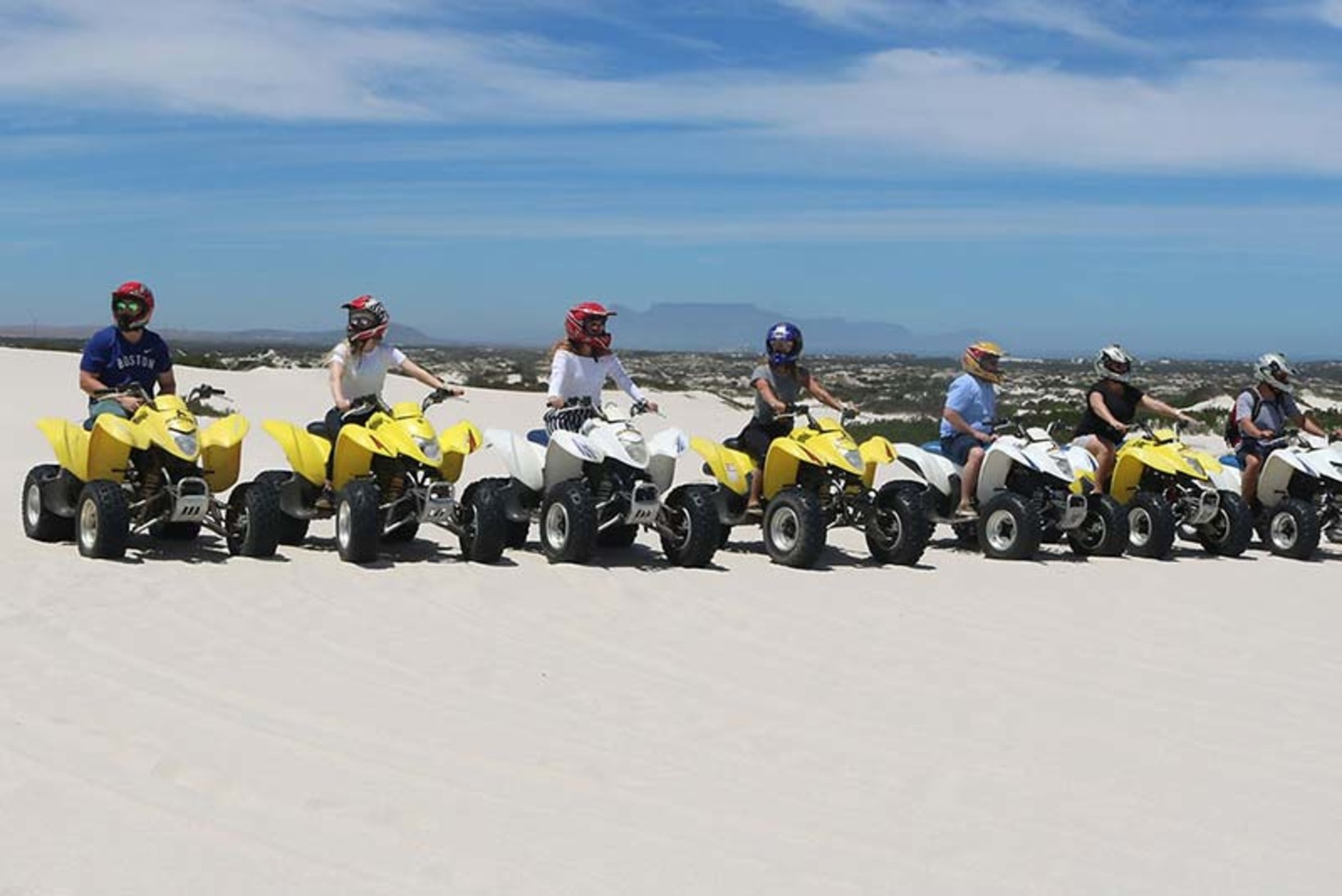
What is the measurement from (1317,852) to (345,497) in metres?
6.83

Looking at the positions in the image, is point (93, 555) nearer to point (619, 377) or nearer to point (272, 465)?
point (619, 377)

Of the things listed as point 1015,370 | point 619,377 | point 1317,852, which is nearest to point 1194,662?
point 1317,852

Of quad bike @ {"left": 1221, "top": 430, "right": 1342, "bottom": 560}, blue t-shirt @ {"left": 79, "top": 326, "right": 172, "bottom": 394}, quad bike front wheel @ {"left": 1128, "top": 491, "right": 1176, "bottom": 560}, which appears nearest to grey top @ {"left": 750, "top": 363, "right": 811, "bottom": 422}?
quad bike front wheel @ {"left": 1128, "top": 491, "right": 1176, "bottom": 560}

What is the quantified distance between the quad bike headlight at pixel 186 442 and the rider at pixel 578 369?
2.45 metres

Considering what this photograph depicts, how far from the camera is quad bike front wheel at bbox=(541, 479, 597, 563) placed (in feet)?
33.6

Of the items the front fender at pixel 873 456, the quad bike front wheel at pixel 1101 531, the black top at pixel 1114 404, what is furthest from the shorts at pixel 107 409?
the black top at pixel 1114 404

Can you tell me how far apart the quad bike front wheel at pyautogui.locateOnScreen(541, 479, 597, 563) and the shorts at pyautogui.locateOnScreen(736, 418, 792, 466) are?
1.66 metres

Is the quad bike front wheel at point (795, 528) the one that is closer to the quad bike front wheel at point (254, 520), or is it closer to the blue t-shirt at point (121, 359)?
the quad bike front wheel at point (254, 520)

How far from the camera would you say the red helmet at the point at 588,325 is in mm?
10977

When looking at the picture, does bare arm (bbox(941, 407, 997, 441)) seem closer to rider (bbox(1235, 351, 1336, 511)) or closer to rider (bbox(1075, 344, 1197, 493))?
rider (bbox(1075, 344, 1197, 493))

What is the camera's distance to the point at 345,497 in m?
10.1

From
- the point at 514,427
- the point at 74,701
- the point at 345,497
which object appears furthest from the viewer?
the point at 514,427

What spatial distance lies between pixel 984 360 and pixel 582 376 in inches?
130

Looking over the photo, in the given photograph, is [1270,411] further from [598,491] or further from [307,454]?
[307,454]
